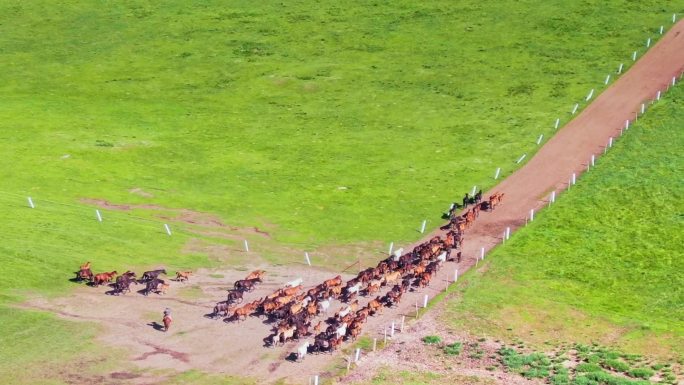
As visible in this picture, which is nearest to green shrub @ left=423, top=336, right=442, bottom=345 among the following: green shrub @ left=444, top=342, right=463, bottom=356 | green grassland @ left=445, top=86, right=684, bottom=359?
green shrub @ left=444, top=342, right=463, bottom=356

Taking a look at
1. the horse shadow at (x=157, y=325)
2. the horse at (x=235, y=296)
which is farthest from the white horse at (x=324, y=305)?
the horse shadow at (x=157, y=325)

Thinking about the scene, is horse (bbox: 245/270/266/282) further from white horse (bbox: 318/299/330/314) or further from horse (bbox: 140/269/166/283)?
white horse (bbox: 318/299/330/314)

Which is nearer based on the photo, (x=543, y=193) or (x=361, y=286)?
(x=361, y=286)

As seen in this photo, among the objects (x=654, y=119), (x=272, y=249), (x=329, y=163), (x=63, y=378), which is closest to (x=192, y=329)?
(x=63, y=378)

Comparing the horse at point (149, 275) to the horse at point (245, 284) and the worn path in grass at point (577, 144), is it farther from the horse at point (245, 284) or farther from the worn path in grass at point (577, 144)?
the worn path in grass at point (577, 144)

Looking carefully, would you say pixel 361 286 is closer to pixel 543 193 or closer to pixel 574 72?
pixel 543 193

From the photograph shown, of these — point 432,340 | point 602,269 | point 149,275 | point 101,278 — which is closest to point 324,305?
point 432,340
